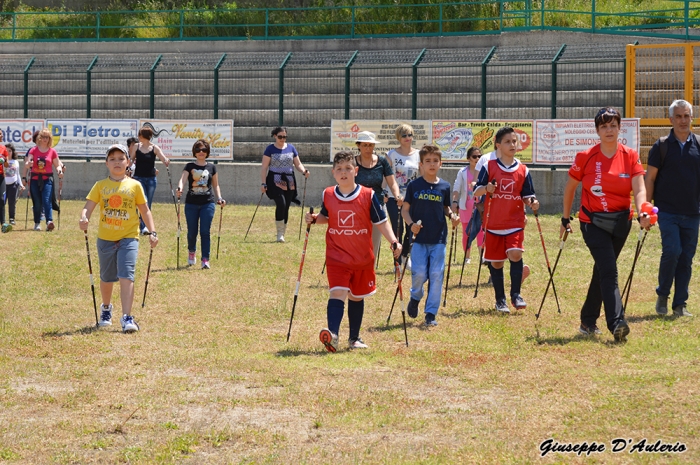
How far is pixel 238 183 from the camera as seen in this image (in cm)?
2739

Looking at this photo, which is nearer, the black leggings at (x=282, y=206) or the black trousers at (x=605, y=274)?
the black trousers at (x=605, y=274)

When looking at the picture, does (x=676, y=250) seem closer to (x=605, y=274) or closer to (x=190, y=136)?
(x=605, y=274)

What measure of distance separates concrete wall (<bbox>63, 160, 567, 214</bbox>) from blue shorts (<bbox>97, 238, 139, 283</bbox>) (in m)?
15.7

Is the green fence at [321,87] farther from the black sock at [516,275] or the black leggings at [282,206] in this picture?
the black sock at [516,275]

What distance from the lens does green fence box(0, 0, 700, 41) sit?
101 ft

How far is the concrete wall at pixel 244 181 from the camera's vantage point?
2414cm

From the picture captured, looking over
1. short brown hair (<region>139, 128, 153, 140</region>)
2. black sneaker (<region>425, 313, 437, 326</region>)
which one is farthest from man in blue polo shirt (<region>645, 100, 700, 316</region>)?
short brown hair (<region>139, 128, 153, 140</region>)

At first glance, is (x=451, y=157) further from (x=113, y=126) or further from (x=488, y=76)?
(x=113, y=126)

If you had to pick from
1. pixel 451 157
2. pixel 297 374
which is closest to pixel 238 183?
pixel 451 157

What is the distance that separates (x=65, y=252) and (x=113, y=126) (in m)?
12.6

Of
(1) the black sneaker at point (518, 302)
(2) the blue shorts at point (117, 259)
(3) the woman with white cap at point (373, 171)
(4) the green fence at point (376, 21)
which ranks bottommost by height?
(1) the black sneaker at point (518, 302)

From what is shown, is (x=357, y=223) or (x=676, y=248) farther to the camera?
(x=676, y=248)

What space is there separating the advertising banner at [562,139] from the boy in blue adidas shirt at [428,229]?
13422 millimetres

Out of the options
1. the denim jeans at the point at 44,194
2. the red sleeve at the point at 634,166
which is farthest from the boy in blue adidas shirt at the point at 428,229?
the denim jeans at the point at 44,194
